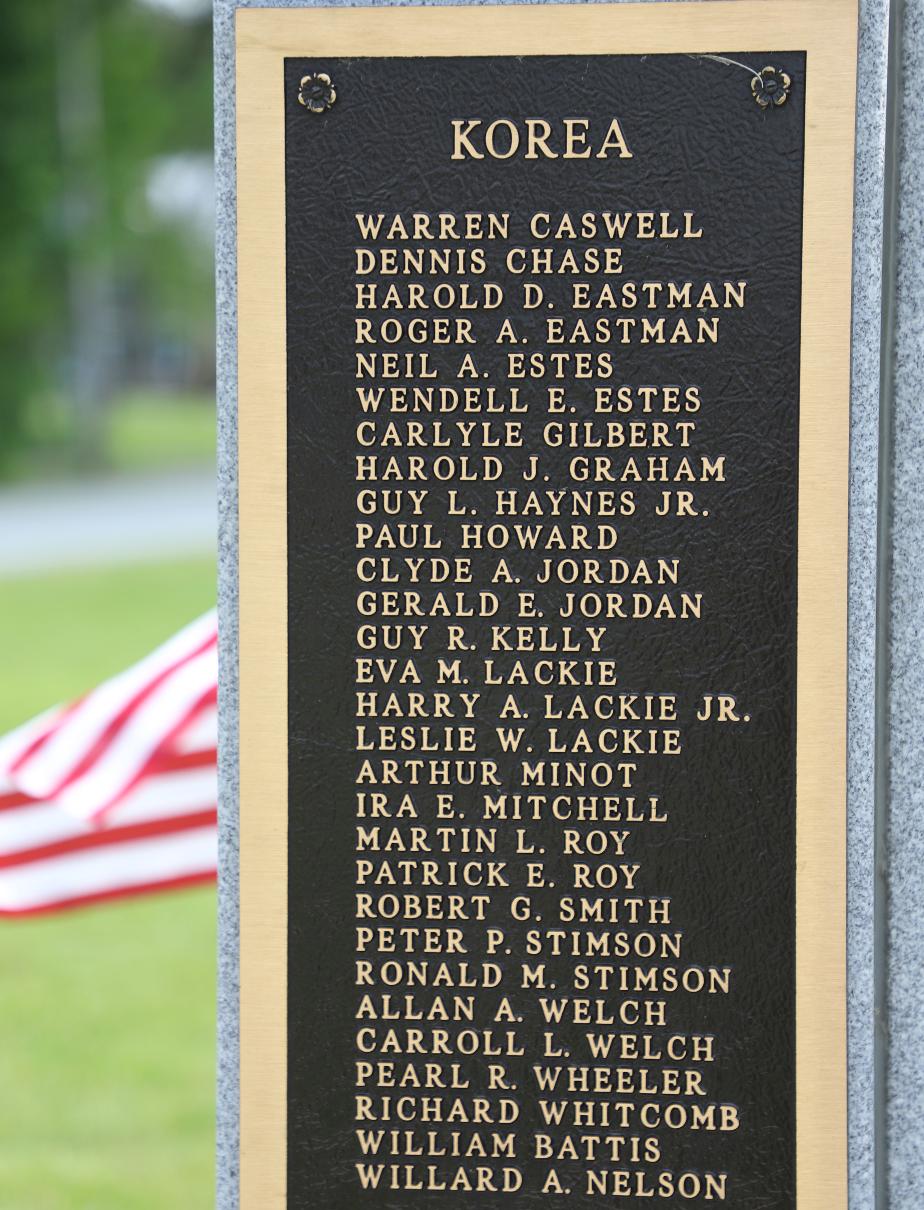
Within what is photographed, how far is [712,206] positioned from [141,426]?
41.0 metres

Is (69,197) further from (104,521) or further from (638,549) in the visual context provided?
(638,549)

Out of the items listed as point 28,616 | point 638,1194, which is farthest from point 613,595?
point 28,616

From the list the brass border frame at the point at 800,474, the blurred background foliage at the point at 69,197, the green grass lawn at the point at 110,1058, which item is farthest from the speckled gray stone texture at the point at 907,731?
the blurred background foliage at the point at 69,197

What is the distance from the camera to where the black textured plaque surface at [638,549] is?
2.70 meters

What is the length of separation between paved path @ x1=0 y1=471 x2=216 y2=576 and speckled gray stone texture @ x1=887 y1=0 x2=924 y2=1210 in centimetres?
1337

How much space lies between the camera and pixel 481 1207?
2.86 m

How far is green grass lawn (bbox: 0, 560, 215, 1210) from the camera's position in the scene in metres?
4.35

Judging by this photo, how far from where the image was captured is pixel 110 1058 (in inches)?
206

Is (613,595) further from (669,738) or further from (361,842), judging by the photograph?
(361,842)

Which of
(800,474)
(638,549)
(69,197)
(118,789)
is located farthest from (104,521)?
(800,474)

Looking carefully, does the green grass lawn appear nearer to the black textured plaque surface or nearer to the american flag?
the american flag

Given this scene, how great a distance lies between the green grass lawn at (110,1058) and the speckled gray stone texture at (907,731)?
7.06 feet

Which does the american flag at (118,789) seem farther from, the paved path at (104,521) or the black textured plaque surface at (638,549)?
the paved path at (104,521)

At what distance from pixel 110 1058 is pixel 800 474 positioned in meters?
3.52
